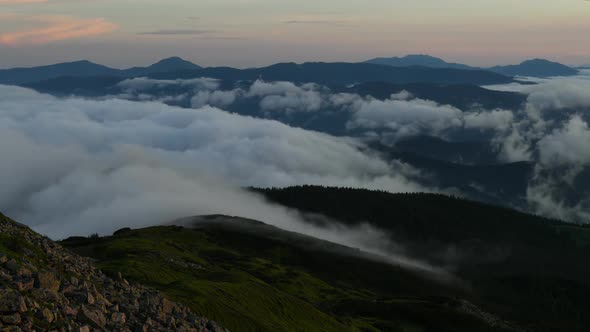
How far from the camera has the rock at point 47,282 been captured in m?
37.8

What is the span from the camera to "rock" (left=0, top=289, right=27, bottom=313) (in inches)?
1244

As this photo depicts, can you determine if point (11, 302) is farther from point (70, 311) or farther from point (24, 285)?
point (24, 285)

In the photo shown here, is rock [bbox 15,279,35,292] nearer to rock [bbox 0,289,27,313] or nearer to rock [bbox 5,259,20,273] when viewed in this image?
rock [bbox 5,259,20,273]

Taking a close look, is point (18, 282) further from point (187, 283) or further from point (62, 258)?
point (187, 283)

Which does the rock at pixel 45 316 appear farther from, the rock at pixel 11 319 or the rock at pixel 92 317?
the rock at pixel 92 317

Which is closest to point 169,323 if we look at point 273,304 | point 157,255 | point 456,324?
point 273,304

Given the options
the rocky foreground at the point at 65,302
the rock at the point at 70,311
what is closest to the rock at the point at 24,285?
the rocky foreground at the point at 65,302

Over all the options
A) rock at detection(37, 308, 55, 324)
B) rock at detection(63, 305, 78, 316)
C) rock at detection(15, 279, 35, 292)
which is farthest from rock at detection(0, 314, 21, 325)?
rock at detection(15, 279, 35, 292)

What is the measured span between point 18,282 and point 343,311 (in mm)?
158395

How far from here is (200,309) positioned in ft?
285

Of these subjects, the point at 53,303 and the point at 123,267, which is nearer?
the point at 53,303

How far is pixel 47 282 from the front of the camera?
38250 mm

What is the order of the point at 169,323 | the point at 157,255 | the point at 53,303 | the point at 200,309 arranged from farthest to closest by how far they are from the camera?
the point at 157,255 → the point at 200,309 → the point at 169,323 → the point at 53,303

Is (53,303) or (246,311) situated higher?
(53,303)
